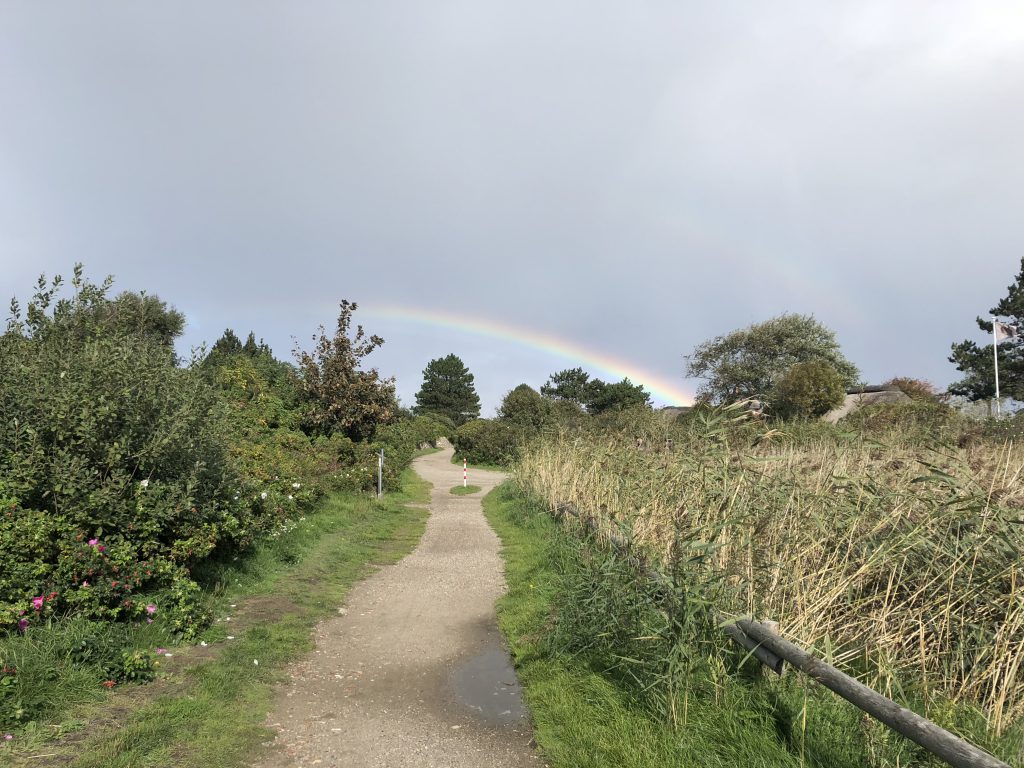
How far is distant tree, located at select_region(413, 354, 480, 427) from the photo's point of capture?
88.8 metres

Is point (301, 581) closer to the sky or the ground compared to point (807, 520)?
closer to the ground

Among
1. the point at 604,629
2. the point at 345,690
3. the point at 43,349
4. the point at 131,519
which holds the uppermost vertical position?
the point at 43,349

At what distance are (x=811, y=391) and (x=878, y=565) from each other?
3016 centimetres

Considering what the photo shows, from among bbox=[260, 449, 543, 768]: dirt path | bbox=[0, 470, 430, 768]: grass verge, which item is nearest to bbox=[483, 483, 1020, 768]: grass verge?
bbox=[260, 449, 543, 768]: dirt path

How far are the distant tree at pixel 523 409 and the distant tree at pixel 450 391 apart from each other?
47.9 m

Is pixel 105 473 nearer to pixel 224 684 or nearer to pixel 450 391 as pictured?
pixel 224 684

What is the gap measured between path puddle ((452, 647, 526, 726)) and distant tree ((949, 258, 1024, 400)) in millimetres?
48947

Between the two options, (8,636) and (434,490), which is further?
(434,490)

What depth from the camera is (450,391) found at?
91.1m

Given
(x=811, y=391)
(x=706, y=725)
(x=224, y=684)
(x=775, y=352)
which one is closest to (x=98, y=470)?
(x=224, y=684)

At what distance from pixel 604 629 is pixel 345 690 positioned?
2119 mm

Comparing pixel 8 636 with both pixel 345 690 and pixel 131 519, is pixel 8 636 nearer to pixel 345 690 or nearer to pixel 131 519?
pixel 131 519

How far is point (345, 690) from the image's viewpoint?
4.86 meters

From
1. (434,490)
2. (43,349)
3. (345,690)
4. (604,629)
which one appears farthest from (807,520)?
(434,490)
